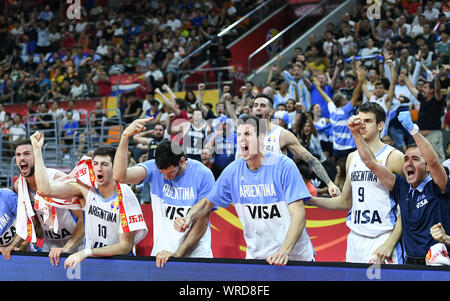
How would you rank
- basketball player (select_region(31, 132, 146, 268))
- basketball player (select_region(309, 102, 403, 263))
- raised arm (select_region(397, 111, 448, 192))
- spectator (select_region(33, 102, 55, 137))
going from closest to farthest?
raised arm (select_region(397, 111, 448, 192)) → basketball player (select_region(309, 102, 403, 263)) → basketball player (select_region(31, 132, 146, 268)) → spectator (select_region(33, 102, 55, 137))

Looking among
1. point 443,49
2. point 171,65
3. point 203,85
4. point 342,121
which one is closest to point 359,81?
point 342,121

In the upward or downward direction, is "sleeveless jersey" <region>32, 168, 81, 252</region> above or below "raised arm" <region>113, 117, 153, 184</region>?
below

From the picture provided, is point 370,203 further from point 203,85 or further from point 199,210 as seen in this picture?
point 203,85

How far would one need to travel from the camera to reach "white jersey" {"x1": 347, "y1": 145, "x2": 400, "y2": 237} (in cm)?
612

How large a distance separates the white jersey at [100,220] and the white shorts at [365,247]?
226 cm

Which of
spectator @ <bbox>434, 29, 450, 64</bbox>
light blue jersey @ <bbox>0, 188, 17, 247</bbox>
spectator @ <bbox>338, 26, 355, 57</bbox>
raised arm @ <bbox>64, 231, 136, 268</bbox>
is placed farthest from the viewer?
spectator @ <bbox>338, 26, 355, 57</bbox>

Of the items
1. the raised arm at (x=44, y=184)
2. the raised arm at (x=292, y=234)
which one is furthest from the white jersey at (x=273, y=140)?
the raised arm at (x=44, y=184)

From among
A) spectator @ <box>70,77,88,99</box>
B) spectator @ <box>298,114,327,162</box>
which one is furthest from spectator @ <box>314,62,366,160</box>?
spectator @ <box>70,77,88,99</box>

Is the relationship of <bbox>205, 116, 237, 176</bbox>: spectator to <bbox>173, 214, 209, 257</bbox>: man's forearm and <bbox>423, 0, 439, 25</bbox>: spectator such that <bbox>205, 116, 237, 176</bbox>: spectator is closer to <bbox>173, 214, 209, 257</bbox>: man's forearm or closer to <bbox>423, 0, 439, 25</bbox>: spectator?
<bbox>173, 214, 209, 257</bbox>: man's forearm

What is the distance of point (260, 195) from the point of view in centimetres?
580

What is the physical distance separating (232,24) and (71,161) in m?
8.99

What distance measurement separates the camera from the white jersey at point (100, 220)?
6469mm

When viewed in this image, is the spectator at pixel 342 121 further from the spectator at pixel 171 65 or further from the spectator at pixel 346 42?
the spectator at pixel 171 65
